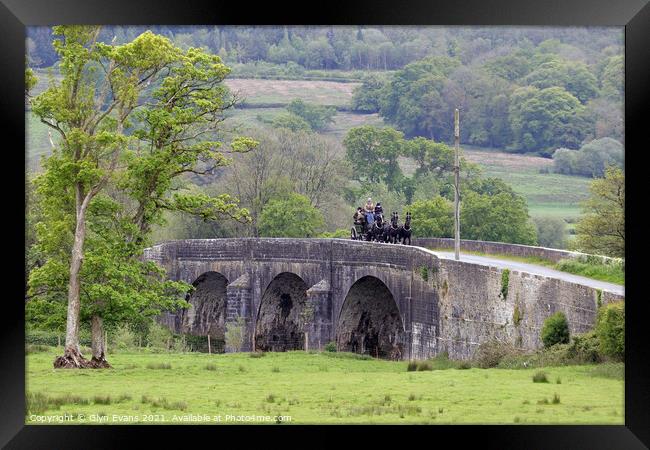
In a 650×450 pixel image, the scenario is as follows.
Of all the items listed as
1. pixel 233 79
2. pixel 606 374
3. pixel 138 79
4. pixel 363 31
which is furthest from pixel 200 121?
pixel 363 31

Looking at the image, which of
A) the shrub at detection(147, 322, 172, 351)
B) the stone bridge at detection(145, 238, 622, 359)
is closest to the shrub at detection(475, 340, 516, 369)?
the stone bridge at detection(145, 238, 622, 359)

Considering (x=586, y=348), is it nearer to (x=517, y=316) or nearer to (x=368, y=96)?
(x=517, y=316)

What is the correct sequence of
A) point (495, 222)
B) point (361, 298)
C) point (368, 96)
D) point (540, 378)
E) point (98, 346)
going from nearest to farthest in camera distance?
point (540, 378) < point (98, 346) < point (361, 298) < point (495, 222) < point (368, 96)

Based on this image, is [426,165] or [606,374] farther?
[426,165]

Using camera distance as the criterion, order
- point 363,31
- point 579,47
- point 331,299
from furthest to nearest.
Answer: point 363,31
point 579,47
point 331,299

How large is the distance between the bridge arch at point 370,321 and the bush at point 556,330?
42.0 ft

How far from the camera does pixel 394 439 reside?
1897 cm

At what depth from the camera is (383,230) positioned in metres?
44.2

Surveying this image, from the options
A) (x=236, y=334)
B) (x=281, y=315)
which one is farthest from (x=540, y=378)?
(x=281, y=315)

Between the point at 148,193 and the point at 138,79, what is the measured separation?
246 cm

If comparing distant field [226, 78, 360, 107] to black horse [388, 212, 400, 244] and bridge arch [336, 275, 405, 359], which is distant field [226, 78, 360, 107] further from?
black horse [388, 212, 400, 244]

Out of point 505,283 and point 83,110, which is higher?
point 83,110

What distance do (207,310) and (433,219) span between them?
9.71m
